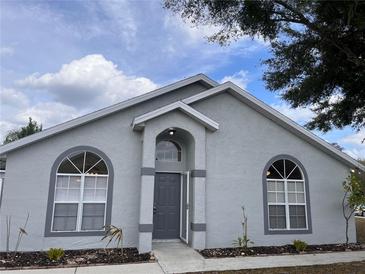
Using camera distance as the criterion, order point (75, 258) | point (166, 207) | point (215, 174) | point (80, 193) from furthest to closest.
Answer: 1. point (166, 207)
2. point (215, 174)
3. point (80, 193)
4. point (75, 258)

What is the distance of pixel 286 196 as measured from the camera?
1087cm

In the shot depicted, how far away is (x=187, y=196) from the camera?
1021 cm

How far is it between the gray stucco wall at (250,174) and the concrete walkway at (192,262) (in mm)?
1477

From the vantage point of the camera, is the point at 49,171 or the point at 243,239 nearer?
the point at 49,171

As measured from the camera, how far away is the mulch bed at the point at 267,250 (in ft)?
29.3

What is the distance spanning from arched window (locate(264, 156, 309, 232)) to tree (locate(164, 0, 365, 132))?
2457mm

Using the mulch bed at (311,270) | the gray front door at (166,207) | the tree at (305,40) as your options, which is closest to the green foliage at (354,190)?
the tree at (305,40)

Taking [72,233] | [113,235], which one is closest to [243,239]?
[113,235]

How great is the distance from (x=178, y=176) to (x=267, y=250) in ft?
12.9

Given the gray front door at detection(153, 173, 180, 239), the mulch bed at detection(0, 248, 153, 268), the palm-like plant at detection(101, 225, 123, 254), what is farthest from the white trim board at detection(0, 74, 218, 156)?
the palm-like plant at detection(101, 225, 123, 254)

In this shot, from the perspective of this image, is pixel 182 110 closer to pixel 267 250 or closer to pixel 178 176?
pixel 178 176

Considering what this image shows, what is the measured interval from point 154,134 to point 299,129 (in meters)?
5.62

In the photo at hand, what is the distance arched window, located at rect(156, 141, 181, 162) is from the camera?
10781 millimetres

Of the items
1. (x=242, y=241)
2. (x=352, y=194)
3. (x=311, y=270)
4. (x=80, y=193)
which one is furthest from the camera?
(x=352, y=194)
